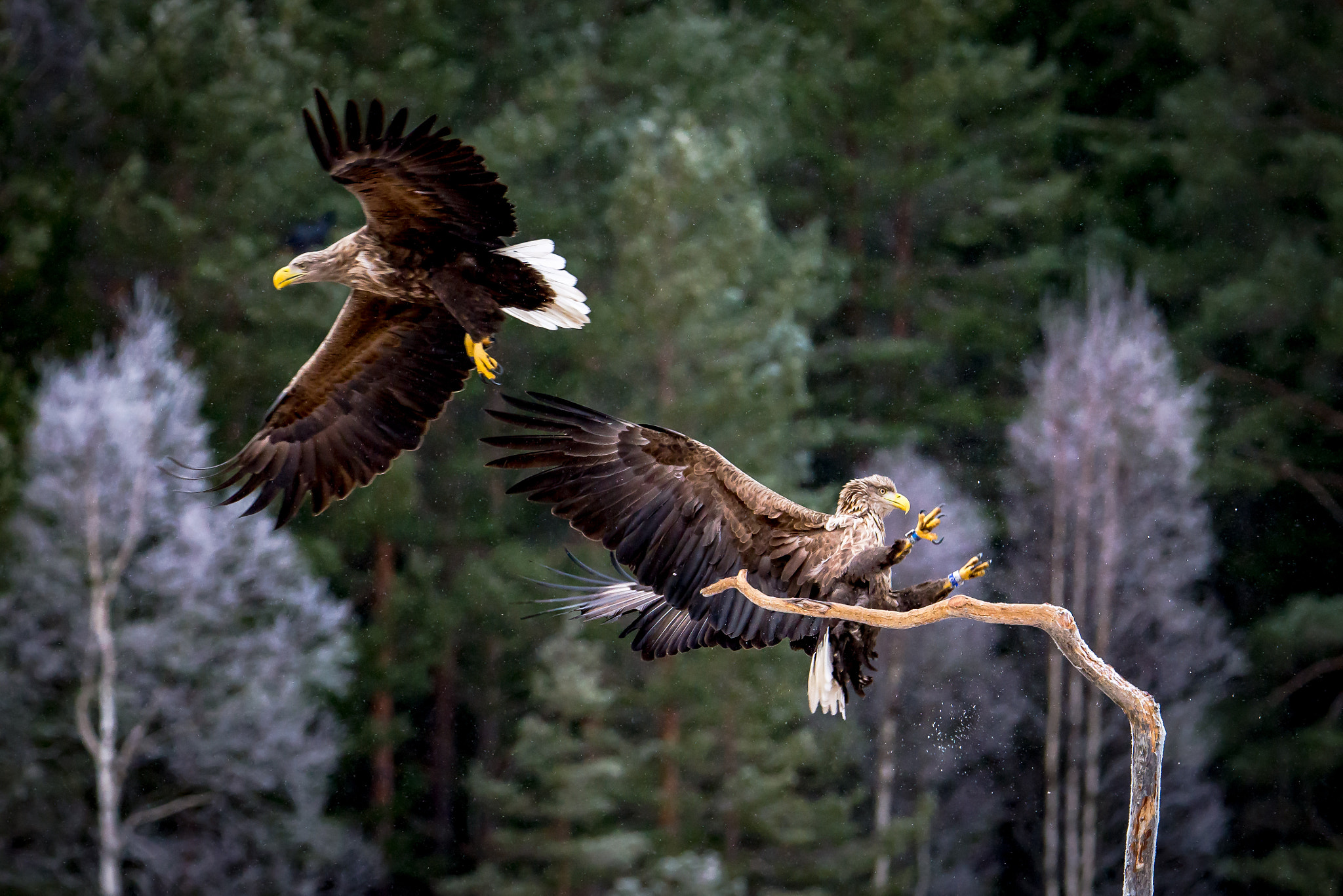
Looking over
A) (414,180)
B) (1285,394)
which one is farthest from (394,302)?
(1285,394)

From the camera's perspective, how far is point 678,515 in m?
4.46

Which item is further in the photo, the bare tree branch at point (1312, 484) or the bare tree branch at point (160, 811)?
the bare tree branch at point (1312, 484)

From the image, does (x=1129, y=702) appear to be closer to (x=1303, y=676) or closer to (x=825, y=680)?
(x=825, y=680)

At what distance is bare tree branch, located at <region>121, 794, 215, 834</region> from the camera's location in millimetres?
14539

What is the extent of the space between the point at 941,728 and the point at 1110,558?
195 centimetres

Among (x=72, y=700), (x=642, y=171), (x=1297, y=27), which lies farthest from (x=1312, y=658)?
(x=72, y=700)

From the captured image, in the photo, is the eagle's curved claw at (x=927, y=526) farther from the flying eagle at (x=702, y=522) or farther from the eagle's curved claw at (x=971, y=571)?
the flying eagle at (x=702, y=522)

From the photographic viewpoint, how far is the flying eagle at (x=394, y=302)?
4.85 meters

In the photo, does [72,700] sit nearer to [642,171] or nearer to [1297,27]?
[642,171]

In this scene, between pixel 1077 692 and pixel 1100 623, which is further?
pixel 1077 692

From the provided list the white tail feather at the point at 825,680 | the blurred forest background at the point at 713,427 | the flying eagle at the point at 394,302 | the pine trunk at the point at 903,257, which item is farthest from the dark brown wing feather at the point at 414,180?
the pine trunk at the point at 903,257

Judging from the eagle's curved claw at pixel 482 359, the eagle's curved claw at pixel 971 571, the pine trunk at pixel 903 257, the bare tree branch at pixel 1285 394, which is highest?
the pine trunk at pixel 903 257

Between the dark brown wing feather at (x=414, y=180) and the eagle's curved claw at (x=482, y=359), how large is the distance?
0.29m

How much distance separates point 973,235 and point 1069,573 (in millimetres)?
6468
